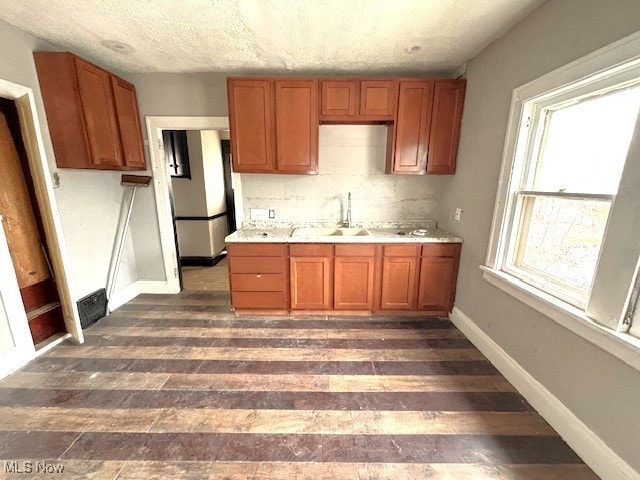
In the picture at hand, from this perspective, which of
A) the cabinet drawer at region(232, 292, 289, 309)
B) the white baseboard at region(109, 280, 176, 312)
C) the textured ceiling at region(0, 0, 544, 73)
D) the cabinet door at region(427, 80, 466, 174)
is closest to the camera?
the textured ceiling at region(0, 0, 544, 73)

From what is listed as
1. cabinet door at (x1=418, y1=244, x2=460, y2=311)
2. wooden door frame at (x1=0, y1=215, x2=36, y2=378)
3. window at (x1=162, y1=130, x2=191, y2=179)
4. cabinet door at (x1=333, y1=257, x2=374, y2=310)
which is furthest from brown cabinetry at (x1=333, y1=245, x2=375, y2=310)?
window at (x1=162, y1=130, x2=191, y2=179)

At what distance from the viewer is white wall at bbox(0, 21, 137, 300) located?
1.90m

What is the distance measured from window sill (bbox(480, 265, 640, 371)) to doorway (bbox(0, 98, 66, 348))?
3.85 m

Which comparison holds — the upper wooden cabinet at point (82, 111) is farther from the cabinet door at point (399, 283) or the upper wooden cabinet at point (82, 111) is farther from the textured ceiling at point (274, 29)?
the cabinet door at point (399, 283)

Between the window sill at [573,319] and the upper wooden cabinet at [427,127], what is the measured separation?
1261 millimetres

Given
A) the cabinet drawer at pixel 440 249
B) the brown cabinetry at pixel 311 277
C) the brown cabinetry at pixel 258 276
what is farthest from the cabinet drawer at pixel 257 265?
the cabinet drawer at pixel 440 249

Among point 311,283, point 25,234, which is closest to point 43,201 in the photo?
point 25,234

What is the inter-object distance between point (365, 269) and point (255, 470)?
5.85 feet

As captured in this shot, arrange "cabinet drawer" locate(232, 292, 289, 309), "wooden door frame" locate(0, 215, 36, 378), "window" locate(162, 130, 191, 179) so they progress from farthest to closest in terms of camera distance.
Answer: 1. "window" locate(162, 130, 191, 179)
2. "cabinet drawer" locate(232, 292, 289, 309)
3. "wooden door frame" locate(0, 215, 36, 378)

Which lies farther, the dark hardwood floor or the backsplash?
the backsplash

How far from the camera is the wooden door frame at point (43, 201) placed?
1932mm

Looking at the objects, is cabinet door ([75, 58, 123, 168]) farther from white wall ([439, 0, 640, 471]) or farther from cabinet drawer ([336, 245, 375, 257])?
white wall ([439, 0, 640, 471])

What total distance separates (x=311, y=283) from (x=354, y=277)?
0.46m

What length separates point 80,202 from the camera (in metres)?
2.46
